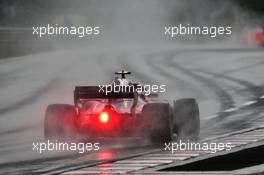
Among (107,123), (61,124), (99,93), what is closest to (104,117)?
(107,123)

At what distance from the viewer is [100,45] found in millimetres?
56375

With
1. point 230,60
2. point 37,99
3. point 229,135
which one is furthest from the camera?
point 230,60

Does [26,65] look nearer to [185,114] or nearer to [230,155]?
[185,114]

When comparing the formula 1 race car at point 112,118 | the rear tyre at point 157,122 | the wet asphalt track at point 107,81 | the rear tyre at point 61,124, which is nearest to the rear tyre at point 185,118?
the formula 1 race car at point 112,118

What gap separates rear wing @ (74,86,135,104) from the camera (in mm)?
17625

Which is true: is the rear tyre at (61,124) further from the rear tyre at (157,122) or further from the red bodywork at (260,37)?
the red bodywork at (260,37)

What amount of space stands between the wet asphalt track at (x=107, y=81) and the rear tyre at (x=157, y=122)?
0.75 feet

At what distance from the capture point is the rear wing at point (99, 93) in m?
17.6

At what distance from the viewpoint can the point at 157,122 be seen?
712 inches

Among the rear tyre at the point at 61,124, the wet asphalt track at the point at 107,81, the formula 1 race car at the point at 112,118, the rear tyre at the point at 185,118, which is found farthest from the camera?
the rear tyre at the point at 185,118

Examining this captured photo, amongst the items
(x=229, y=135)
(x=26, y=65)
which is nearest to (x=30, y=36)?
(x=26, y=65)

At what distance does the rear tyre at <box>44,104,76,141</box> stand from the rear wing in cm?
62

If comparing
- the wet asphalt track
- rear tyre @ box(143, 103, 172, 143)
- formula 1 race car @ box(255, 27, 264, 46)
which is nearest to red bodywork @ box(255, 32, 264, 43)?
formula 1 race car @ box(255, 27, 264, 46)

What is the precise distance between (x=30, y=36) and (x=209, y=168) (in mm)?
33908
